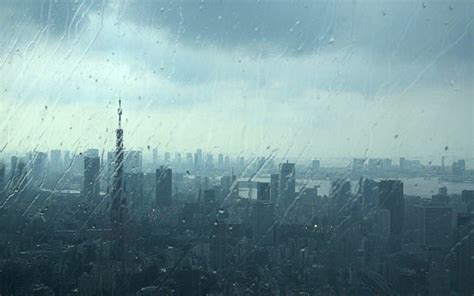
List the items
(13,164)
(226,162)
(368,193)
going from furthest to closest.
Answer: (13,164)
(226,162)
(368,193)

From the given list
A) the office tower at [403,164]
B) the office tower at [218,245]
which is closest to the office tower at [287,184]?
the office tower at [218,245]

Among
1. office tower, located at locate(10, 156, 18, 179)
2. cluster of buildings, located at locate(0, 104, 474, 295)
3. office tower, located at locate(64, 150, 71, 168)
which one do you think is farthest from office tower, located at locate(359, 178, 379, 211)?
office tower, located at locate(10, 156, 18, 179)

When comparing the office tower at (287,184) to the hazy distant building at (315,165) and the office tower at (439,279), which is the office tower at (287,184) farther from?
the office tower at (439,279)

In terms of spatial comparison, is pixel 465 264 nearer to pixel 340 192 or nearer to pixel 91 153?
pixel 340 192

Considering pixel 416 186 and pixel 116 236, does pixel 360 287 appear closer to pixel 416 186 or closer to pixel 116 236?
pixel 416 186

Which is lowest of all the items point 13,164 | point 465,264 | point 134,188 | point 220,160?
point 465,264

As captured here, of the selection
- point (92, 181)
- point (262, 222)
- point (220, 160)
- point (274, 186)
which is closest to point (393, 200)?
point (274, 186)

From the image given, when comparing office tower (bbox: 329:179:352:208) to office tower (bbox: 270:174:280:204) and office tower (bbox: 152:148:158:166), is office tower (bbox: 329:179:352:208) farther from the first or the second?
office tower (bbox: 152:148:158:166)
